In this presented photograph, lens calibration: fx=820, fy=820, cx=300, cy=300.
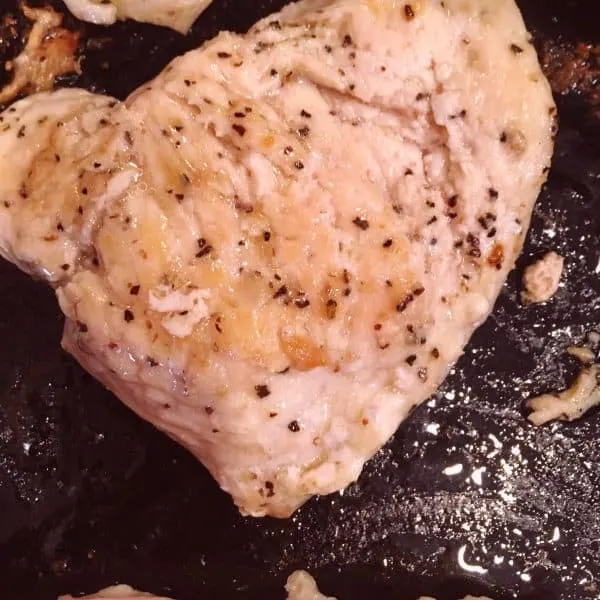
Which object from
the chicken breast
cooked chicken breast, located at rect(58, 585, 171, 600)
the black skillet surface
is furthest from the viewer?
the black skillet surface

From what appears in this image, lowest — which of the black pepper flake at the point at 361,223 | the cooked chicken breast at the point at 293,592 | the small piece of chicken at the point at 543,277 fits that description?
the cooked chicken breast at the point at 293,592

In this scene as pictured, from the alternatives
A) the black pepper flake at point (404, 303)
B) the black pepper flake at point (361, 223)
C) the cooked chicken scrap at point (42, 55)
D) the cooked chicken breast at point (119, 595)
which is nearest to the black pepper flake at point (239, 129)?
the black pepper flake at point (361, 223)

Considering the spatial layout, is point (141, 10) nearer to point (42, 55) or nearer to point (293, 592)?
point (42, 55)

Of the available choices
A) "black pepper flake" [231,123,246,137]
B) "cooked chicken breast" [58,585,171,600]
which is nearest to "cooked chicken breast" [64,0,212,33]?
"black pepper flake" [231,123,246,137]

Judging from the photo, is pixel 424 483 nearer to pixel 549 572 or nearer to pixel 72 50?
pixel 549 572

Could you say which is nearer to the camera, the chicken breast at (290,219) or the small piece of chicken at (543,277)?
the chicken breast at (290,219)

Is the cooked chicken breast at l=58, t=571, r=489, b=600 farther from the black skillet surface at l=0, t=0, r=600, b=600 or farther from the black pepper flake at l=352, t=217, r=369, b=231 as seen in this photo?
the black pepper flake at l=352, t=217, r=369, b=231

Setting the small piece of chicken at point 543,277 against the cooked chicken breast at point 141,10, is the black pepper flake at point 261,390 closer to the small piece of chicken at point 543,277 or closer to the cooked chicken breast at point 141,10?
the small piece of chicken at point 543,277
